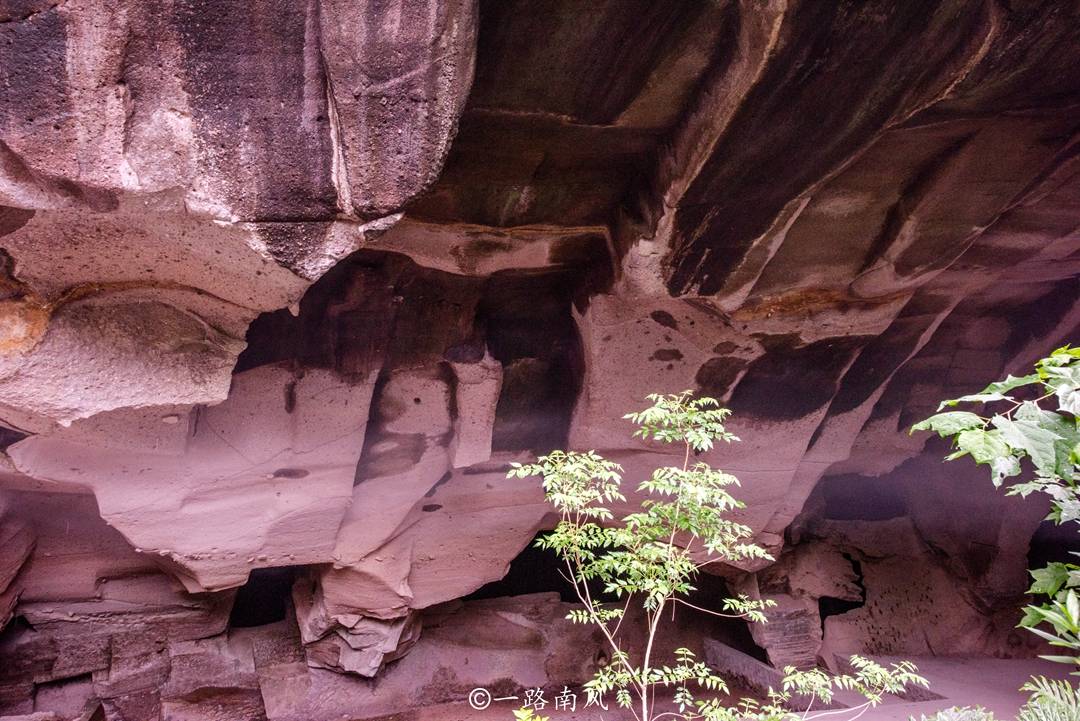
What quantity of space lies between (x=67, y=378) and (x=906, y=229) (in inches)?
120

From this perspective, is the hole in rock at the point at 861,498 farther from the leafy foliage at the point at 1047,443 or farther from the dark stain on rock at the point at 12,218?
the dark stain on rock at the point at 12,218

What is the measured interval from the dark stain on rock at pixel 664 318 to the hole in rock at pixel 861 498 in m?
2.47

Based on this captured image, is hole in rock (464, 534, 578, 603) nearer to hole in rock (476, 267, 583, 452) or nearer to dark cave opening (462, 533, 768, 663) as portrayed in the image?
dark cave opening (462, 533, 768, 663)

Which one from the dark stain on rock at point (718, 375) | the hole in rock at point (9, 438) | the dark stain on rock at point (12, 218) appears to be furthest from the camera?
the dark stain on rock at point (718, 375)

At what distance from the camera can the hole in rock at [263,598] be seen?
4.38m

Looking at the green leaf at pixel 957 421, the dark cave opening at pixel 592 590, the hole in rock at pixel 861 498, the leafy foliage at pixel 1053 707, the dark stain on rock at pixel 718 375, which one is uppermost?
A: the dark stain on rock at pixel 718 375

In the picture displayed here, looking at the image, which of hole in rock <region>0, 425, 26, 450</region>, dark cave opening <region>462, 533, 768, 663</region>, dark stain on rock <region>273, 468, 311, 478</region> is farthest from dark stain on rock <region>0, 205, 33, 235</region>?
dark cave opening <region>462, 533, 768, 663</region>

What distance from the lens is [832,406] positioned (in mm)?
3904

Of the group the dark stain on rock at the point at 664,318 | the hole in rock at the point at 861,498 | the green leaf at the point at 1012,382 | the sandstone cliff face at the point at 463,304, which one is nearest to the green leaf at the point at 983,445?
the green leaf at the point at 1012,382

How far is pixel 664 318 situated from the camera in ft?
10.3

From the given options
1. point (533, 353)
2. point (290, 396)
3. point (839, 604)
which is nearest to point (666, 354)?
point (533, 353)

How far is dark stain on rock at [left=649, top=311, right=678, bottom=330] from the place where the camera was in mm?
3125

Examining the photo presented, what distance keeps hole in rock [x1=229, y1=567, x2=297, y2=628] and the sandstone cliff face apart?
2.3 inches

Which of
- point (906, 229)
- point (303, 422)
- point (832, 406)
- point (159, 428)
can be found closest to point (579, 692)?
point (832, 406)
